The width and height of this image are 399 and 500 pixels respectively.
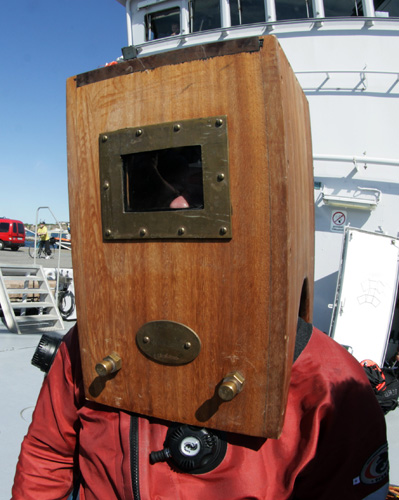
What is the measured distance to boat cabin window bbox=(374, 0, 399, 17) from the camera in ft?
18.2

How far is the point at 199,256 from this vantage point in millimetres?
922

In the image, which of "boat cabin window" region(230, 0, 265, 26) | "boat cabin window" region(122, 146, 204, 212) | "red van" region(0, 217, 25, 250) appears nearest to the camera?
"boat cabin window" region(122, 146, 204, 212)

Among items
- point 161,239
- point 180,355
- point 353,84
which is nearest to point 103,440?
point 180,355

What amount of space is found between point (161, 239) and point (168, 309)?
17 centimetres

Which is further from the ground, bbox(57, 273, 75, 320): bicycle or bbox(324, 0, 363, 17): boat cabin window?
bbox(324, 0, 363, 17): boat cabin window

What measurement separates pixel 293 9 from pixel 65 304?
6109 millimetres

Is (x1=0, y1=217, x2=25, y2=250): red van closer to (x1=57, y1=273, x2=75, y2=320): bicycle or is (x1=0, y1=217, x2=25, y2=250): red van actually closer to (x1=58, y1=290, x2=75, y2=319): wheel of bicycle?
(x1=57, y1=273, x2=75, y2=320): bicycle

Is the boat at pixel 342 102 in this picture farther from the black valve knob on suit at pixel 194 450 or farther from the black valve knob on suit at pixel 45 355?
the black valve knob on suit at pixel 194 450

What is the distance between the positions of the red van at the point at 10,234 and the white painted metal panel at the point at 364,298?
72.0 feet

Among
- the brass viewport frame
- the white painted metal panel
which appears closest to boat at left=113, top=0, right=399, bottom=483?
the white painted metal panel

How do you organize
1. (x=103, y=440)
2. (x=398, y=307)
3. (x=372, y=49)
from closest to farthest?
(x=103, y=440), (x=372, y=49), (x=398, y=307)

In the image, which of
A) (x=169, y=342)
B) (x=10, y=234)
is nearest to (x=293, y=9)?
(x=169, y=342)

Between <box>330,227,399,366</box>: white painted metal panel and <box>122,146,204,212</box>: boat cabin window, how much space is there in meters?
4.13

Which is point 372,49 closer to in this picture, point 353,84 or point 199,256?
point 353,84
